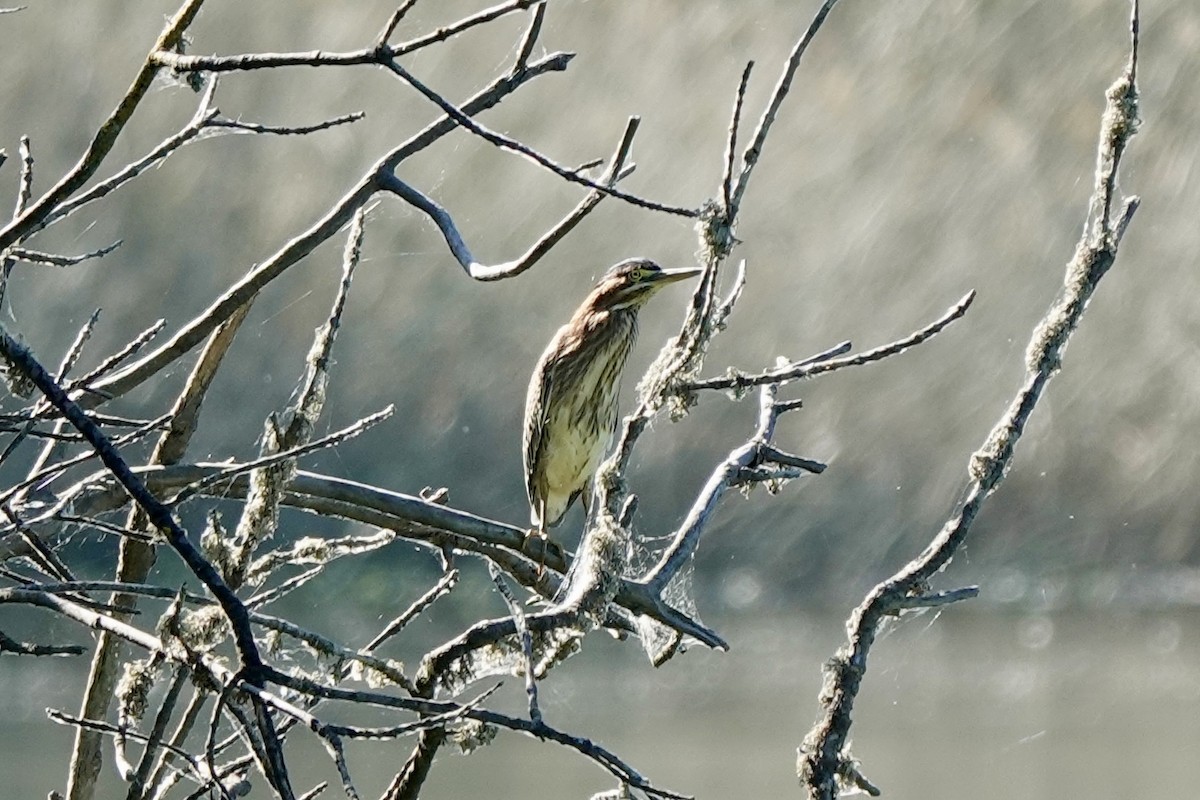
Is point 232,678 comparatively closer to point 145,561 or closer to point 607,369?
point 145,561

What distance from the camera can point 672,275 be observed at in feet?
9.73

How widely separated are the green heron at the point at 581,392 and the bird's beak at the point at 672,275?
5 centimetres

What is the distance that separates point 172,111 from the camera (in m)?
9.53

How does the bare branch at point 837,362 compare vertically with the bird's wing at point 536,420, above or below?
below

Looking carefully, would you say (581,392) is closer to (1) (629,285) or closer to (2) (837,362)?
(1) (629,285)

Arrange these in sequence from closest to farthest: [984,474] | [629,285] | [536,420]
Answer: [984,474], [629,285], [536,420]

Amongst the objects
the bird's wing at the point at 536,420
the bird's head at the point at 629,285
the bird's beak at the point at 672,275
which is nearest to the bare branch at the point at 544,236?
the bird's beak at the point at 672,275

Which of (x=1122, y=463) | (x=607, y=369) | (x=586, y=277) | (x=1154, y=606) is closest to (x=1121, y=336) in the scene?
(x=1122, y=463)

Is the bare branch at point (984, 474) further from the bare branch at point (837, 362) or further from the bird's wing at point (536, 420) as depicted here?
the bird's wing at point (536, 420)

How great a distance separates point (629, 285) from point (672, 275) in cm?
30

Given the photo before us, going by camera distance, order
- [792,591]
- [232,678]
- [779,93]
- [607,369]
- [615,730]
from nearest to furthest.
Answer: [232,678]
[779,93]
[607,369]
[615,730]
[792,591]

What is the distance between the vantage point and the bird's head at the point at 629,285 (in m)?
3.22

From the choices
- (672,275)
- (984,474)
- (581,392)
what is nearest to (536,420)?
(581,392)

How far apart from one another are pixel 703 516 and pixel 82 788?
2.49 ft
